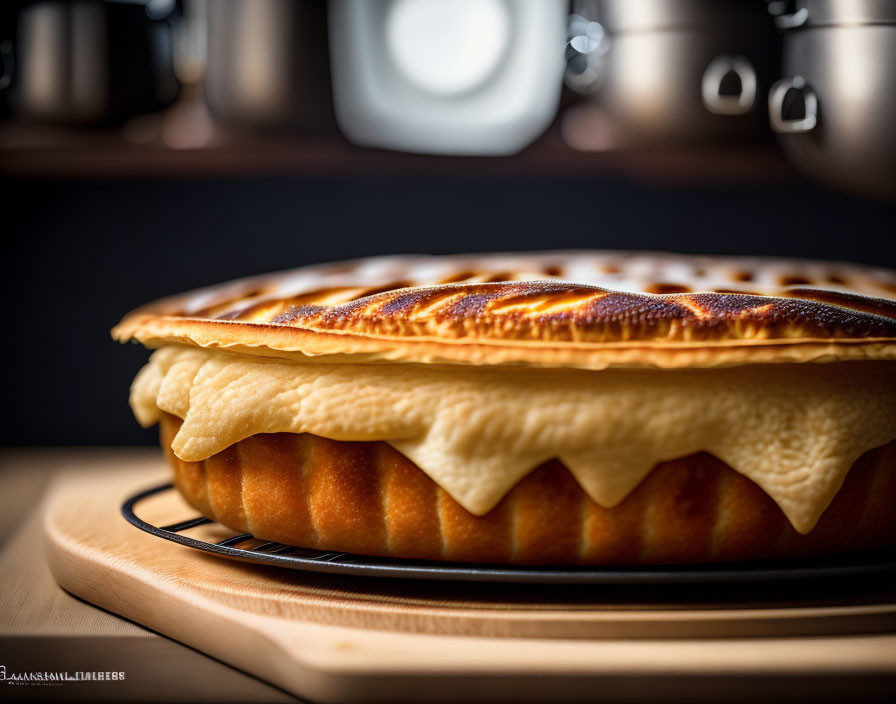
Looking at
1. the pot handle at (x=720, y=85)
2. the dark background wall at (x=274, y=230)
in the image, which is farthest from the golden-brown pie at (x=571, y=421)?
the dark background wall at (x=274, y=230)

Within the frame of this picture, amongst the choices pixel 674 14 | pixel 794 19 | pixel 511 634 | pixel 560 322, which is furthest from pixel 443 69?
pixel 511 634

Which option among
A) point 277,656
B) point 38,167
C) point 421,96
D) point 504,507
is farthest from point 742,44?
point 38,167

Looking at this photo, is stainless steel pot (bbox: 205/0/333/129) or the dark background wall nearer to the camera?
stainless steel pot (bbox: 205/0/333/129)

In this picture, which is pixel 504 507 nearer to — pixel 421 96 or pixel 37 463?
pixel 421 96

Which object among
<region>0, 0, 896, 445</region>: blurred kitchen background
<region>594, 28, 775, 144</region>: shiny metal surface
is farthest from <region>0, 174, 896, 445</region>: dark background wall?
<region>594, 28, 775, 144</region>: shiny metal surface

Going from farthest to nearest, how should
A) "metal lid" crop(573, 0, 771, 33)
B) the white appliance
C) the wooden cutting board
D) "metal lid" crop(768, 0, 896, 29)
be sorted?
the white appliance, "metal lid" crop(573, 0, 771, 33), "metal lid" crop(768, 0, 896, 29), the wooden cutting board

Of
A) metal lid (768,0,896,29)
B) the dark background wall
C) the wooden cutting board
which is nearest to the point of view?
the wooden cutting board

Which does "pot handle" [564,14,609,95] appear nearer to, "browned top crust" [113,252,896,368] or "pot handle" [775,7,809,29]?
"pot handle" [775,7,809,29]
